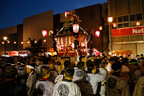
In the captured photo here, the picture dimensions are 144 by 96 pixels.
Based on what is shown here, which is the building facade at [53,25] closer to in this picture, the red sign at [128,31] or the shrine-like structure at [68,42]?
the shrine-like structure at [68,42]

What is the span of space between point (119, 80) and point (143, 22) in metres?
18.1

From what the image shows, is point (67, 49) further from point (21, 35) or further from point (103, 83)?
point (21, 35)

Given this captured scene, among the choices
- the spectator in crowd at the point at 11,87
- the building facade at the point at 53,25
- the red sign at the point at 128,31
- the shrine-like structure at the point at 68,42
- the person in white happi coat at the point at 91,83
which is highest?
the building facade at the point at 53,25

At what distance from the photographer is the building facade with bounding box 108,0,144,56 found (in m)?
18.4

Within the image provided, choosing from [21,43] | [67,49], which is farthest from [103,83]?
[21,43]

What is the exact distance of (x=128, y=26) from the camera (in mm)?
19250

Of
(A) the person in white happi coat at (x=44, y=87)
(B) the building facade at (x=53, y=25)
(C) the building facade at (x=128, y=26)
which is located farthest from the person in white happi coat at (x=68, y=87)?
(C) the building facade at (x=128, y=26)

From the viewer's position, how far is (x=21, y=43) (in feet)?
111

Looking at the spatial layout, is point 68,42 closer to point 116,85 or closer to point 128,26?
point 128,26

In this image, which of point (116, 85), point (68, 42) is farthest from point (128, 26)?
point (116, 85)

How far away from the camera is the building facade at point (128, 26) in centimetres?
1838

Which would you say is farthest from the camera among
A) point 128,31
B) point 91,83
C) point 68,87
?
point 128,31

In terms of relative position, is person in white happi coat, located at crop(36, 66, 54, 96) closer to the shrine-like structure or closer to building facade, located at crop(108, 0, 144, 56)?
the shrine-like structure

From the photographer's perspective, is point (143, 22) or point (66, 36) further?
point (66, 36)
